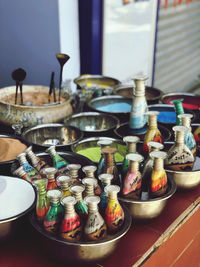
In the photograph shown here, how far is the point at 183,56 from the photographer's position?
6312mm

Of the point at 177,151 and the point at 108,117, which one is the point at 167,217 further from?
the point at 108,117

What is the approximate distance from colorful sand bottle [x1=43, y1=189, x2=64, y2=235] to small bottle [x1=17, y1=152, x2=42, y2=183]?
32 cm

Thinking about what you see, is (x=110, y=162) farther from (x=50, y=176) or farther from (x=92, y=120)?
(x=92, y=120)

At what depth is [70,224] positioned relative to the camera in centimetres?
108

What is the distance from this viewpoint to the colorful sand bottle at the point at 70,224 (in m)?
1.06

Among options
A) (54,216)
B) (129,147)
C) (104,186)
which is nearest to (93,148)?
(129,147)

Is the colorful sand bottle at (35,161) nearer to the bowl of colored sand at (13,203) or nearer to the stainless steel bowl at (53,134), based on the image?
the bowl of colored sand at (13,203)

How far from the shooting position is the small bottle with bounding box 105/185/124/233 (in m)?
1.14

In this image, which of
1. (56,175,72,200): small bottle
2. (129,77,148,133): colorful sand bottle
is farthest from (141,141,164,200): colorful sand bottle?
(129,77,148,133): colorful sand bottle

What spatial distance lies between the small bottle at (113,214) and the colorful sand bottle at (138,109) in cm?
88

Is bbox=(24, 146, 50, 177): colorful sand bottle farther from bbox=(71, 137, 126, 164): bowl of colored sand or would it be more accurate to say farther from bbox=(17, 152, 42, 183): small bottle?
bbox=(71, 137, 126, 164): bowl of colored sand

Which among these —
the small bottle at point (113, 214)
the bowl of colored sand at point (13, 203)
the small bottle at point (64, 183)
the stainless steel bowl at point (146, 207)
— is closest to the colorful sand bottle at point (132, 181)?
the stainless steel bowl at point (146, 207)

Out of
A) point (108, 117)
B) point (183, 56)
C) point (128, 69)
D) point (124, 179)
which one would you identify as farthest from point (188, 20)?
point (124, 179)

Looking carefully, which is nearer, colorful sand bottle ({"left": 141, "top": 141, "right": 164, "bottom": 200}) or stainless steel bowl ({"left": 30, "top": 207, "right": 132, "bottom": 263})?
stainless steel bowl ({"left": 30, "top": 207, "right": 132, "bottom": 263})
